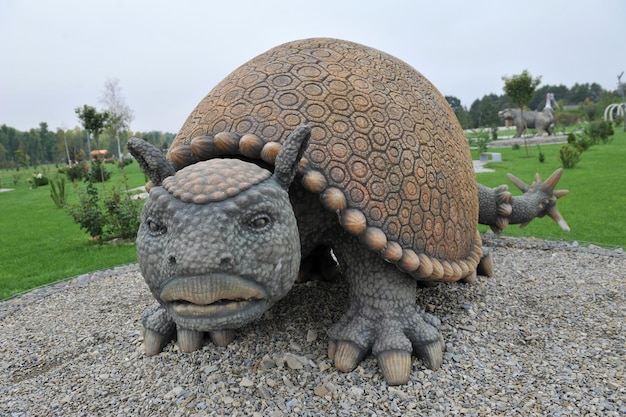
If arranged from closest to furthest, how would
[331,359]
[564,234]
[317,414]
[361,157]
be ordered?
[317,414]
[361,157]
[331,359]
[564,234]

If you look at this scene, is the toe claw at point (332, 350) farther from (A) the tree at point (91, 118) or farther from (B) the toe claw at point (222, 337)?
(A) the tree at point (91, 118)

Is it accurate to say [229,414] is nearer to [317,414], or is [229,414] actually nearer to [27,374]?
[317,414]

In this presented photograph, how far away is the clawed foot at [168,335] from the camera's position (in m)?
2.86

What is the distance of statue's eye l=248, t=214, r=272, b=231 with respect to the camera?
6.55ft

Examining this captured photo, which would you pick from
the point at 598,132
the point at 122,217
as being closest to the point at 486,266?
the point at 122,217

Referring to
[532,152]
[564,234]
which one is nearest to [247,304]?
[564,234]

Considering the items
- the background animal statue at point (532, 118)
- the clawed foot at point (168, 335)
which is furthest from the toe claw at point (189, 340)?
the background animal statue at point (532, 118)

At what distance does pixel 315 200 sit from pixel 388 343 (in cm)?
89

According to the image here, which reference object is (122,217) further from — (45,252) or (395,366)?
(395,366)

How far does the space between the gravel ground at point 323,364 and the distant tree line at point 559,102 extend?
42962mm

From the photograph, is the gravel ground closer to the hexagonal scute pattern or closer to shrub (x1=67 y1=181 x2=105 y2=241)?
the hexagonal scute pattern

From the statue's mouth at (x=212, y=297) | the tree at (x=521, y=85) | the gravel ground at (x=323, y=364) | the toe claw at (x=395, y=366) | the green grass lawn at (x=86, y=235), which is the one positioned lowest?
the green grass lawn at (x=86, y=235)

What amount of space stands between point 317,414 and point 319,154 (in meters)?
1.30

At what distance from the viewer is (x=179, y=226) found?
192 cm
